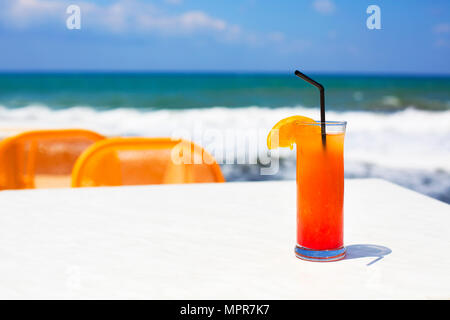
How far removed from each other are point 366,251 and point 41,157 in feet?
3.88

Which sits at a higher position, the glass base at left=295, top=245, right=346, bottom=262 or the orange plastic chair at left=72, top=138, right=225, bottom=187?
the orange plastic chair at left=72, top=138, right=225, bottom=187

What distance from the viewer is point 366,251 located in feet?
2.15

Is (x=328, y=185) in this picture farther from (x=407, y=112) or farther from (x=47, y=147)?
(x=407, y=112)

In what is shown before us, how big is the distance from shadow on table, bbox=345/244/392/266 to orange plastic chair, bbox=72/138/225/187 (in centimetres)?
72

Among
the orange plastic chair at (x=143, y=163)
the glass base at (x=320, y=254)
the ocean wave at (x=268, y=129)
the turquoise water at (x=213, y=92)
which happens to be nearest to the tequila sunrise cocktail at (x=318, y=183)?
the glass base at (x=320, y=254)

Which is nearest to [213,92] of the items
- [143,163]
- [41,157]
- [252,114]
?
[252,114]

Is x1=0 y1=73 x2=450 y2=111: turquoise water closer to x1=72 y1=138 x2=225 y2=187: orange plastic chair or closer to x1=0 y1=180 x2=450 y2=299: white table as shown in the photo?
x1=72 y1=138 x2=225 y2=187: orange plastic chair

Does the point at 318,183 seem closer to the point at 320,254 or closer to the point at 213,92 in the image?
the point at 320,254

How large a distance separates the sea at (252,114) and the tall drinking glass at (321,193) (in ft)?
11.5

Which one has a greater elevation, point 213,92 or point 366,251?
point 213,92

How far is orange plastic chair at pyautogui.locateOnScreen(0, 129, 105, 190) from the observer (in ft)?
4.98

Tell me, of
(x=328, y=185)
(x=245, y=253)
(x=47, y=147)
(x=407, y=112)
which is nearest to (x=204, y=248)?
(x=245, y=253)

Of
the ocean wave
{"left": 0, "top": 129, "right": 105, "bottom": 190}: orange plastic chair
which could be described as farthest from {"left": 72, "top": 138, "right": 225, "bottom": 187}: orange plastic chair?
the ocean wave

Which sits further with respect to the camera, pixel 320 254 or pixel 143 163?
pixel 143 163
